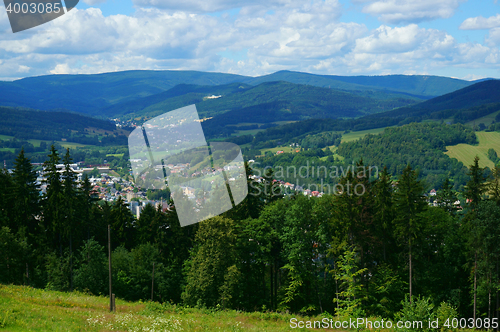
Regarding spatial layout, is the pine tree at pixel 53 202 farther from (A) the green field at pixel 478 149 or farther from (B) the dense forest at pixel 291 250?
(A) the green field at pixel 478 149

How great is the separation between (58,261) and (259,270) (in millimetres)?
16575

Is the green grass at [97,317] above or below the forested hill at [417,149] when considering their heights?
below

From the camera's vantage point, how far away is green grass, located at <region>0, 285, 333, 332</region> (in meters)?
15.0

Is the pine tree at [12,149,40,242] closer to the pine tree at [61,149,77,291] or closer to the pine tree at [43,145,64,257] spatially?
the pine tree at [43,145,64,257]

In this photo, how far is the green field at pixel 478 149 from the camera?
465 feet

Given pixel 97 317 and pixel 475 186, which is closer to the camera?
pixel 97 317

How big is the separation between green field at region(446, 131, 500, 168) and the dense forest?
118 m

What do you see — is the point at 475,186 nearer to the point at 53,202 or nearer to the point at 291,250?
the point at 291,250

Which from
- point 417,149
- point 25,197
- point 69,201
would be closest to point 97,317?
point 69,201

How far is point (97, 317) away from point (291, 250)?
54.7 ft

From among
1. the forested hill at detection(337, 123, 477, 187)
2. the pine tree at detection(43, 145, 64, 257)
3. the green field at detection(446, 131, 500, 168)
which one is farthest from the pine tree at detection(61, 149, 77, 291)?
the green field at detection(446, 131, 500, 168)

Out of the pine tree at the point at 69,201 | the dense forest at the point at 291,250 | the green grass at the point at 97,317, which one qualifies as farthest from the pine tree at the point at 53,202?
the green grass at the point at 97,317

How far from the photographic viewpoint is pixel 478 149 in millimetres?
154000

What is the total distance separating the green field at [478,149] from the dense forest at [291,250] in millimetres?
117963
